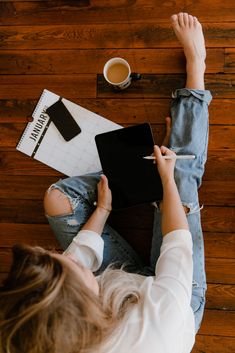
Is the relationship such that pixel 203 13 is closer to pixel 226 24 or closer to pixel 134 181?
pixel 226 24

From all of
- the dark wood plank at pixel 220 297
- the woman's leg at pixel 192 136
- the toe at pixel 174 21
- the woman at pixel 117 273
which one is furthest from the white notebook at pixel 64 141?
the dark wood plank at pixel 220 297

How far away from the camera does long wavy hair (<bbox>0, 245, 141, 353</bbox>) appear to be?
736 millimetres

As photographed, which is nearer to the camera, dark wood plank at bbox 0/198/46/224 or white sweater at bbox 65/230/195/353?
white sweater at bbox 65/230/195/353

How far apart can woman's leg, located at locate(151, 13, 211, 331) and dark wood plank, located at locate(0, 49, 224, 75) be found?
65 mm

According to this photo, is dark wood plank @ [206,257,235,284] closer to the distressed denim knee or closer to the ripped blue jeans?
the ripped blue jeans

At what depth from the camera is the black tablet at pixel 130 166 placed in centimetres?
114

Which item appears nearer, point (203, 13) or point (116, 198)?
point (116, 198)

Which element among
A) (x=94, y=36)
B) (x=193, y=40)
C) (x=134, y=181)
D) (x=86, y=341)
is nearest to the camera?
(x=86, y=341)

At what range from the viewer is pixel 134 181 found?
1146 millimetres

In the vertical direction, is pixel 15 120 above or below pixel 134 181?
above

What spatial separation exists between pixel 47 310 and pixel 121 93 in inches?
30.8

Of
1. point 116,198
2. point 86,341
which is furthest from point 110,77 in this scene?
point 86,341

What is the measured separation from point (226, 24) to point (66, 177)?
2.20 ft

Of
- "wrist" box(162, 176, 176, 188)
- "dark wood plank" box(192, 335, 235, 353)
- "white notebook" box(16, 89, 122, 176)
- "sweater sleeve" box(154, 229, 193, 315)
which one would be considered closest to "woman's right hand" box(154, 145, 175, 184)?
"wrist" box(162, 176, 176, 188)
